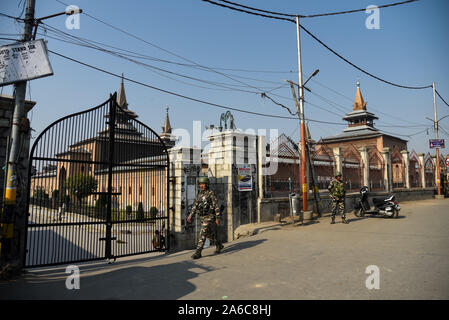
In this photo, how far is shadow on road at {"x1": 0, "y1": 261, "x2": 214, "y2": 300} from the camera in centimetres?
423

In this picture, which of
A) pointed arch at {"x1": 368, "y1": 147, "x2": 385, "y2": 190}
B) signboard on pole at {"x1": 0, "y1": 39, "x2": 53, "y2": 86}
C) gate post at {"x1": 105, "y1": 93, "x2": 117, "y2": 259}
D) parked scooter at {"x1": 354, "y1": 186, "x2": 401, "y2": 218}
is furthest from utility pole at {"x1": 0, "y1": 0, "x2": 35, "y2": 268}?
pointed arch at {"x1": 368, "y1": 147, "x2": 385, "y2": 190}

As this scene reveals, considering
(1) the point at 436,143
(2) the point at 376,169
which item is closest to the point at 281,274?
(2) the point at 376,169

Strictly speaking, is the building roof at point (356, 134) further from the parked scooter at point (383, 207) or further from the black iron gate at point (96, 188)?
the black iron gate at point (96, 188)

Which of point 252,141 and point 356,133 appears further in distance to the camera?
point 356,133

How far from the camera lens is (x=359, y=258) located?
18.1 ft

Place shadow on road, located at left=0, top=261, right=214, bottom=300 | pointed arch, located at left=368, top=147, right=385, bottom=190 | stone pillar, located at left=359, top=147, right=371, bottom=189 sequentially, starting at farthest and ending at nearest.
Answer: pointed arch, located at left=368, top=147, right=385, bottom=190, stone pillar, located at left=359, top=147, right=371, bottom=189, shadow on road, located at left=0, top=261, right=214, bottom=300

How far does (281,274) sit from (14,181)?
525 cm

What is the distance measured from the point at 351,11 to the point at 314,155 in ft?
19.9

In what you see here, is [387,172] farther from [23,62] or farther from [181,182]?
[23,62]

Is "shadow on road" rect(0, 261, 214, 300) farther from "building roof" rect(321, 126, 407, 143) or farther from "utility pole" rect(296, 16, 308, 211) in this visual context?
"building roof" rect(321, 126, 407, 143)

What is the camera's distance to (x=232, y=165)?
948cm

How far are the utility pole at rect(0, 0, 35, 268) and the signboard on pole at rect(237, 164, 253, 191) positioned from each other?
6.20 m
